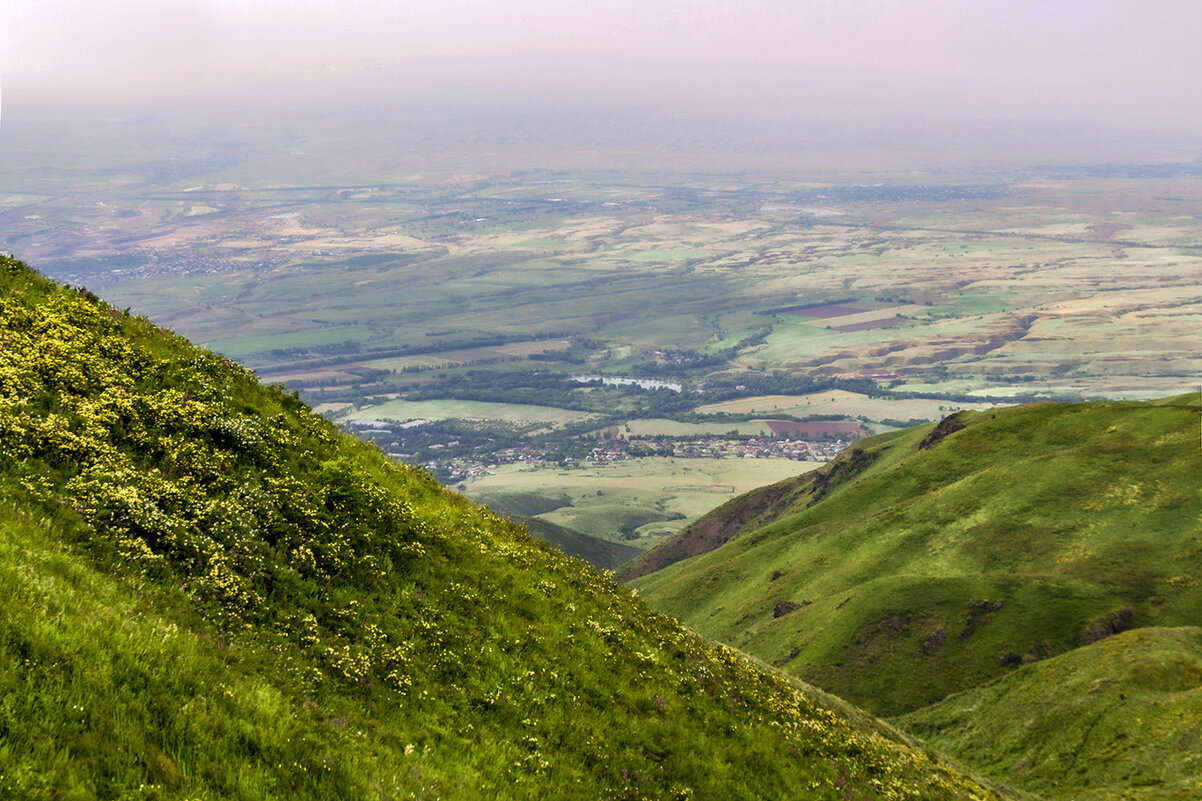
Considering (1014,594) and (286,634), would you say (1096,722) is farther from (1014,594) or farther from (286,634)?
(286,634)

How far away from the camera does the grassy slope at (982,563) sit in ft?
281

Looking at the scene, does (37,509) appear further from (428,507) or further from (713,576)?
(713,576)

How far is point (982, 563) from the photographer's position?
334ft

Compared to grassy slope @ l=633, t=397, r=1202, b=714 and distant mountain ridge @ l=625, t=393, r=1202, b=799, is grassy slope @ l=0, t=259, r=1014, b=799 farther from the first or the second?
grassy slope @ l=633, t=397, r=1202, b=714

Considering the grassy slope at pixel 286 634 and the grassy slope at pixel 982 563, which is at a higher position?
the grassy slope at pixel 286 634

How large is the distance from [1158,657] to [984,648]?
26380 mm

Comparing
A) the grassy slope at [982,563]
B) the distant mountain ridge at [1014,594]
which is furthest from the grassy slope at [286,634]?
the grassy slope at [982,563]

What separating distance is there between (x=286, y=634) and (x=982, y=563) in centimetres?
10265

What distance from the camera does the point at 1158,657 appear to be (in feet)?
199

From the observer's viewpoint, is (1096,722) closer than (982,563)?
Yes

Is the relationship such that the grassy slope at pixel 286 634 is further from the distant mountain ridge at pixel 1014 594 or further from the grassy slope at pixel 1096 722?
the distant mountain ridge at pixel 1014 594

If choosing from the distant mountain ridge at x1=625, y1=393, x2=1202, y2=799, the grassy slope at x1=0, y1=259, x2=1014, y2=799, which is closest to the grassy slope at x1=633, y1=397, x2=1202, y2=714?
the distant mountain ridge at x1=625, y1=393, x2=1202, y2=799

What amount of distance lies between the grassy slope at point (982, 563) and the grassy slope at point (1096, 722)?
12.6 metres

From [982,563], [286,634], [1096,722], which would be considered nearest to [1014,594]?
[982,563]
